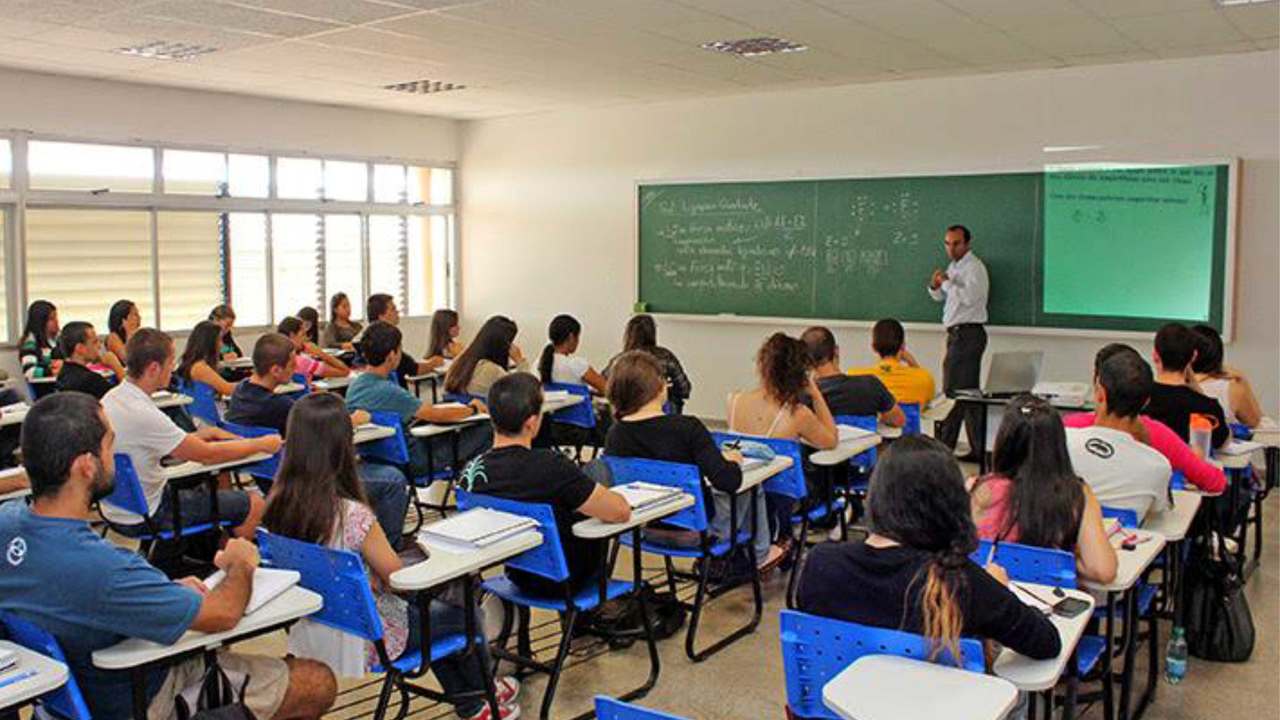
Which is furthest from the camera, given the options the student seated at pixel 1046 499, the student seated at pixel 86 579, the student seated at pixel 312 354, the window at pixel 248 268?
the window at pixel 248 268

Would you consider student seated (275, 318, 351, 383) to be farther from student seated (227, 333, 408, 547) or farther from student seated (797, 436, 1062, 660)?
student seated (797, 436, 1062, 660)

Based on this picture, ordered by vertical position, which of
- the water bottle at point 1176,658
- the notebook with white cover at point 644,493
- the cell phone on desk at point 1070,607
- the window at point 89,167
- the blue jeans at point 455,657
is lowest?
the water bottle at point 1176,658

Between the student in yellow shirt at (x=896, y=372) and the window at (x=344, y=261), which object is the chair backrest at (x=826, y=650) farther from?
the window at (x=344, y=261)

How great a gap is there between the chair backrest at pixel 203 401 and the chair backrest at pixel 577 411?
2.08 meters

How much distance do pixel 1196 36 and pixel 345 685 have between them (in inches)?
233

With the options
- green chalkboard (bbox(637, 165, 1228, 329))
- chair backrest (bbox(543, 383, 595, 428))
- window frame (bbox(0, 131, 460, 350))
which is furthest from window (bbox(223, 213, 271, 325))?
chair backrest (bbox(543, 383, 595, 428))

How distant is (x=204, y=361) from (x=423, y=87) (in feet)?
10.5

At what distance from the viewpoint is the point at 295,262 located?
33.6 ft

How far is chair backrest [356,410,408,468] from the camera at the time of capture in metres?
5.27

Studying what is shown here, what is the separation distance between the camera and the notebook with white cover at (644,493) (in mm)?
3654

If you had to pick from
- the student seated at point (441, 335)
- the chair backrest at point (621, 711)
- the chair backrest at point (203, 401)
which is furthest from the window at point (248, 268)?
the chair backrest at point (621, 711)

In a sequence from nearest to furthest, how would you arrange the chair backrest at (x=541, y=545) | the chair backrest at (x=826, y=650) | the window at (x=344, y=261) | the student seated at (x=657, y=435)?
the chair backrest at (x=826, y=650)
the chair backrest at (x=541, y=545)
the student seated at (x=657, y=435)
the window at (x=344, y=261)

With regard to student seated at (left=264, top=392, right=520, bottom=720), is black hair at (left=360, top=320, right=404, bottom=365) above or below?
above

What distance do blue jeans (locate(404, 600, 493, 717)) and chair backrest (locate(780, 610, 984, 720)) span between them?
115 centimetres
